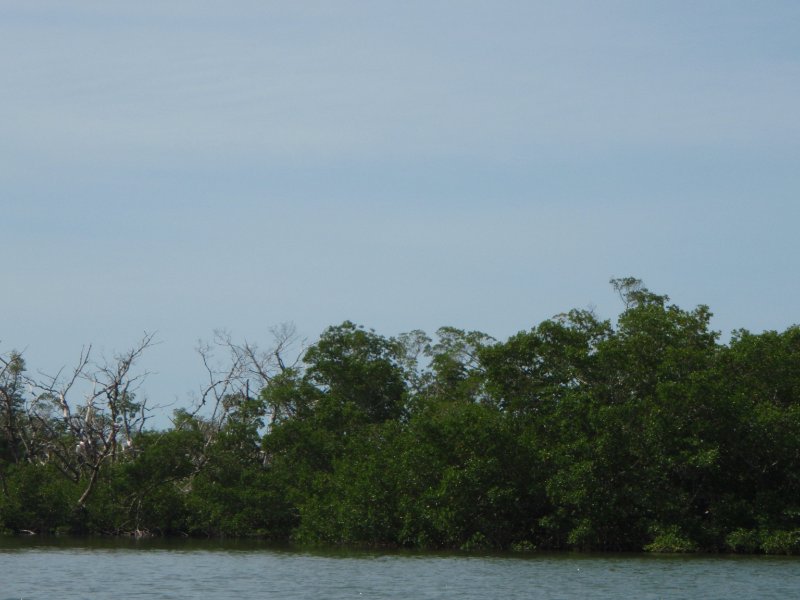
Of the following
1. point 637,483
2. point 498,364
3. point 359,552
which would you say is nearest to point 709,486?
point 637,483

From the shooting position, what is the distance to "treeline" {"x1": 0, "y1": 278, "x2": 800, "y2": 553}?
114 ft

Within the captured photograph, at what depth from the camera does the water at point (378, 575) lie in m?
22.9

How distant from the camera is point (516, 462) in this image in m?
36.8

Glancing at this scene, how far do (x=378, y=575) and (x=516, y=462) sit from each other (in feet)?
34.5

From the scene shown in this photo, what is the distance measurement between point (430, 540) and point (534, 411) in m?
5.69

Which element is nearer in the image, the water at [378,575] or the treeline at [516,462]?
the water at [378,575]

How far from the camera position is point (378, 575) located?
2722 centimetres

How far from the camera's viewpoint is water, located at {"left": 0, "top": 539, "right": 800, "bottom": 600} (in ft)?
75.2

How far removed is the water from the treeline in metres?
2.48

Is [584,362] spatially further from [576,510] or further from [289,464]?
[289,464]

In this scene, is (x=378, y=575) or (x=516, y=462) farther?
(x=516, y=462)

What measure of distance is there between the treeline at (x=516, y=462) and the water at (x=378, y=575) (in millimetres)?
2482

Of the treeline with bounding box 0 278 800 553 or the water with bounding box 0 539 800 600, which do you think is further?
the treeline with bounding box 0 278 800 553

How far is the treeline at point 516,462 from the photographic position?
114 feet
